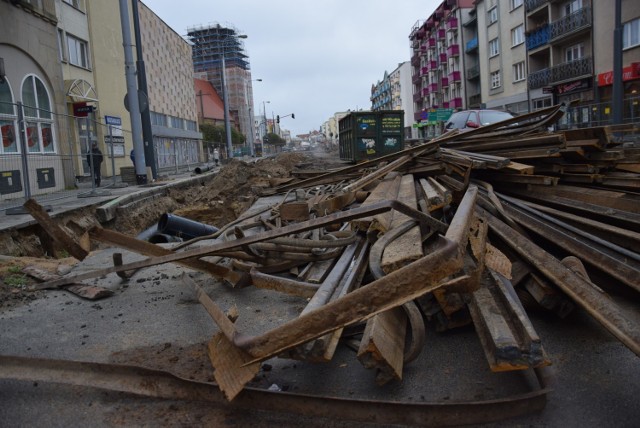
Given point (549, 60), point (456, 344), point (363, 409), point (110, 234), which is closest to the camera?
point (363, 409)

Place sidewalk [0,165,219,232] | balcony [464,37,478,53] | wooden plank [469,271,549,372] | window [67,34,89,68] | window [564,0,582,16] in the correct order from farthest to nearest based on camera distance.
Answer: balcony [464,37,478,53], window [564,0,582,16], window [67,34,89,68], sidewalk [0,165,219,232], wooden plank [469,271,549,372]

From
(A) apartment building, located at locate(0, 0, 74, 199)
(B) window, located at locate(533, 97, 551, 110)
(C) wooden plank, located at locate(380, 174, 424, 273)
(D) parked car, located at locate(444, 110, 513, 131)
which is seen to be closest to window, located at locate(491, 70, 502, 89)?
(B) window, located at locate(533, 97, 551, 110)

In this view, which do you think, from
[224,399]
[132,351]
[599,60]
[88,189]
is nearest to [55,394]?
[132,351]

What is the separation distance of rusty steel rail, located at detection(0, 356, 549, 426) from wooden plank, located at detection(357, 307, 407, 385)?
0.20 metres

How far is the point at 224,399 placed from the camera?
9.02 feet

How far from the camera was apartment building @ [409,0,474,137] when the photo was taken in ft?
186

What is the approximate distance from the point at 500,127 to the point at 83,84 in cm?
2251

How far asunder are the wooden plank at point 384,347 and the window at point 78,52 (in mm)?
27457

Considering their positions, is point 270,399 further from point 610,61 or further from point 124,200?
point 610,61

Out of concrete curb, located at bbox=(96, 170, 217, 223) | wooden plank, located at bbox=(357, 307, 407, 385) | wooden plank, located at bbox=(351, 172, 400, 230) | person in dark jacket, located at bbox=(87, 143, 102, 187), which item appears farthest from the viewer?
person in dark jacket, located at bbox=(87, 143, 102, 187)

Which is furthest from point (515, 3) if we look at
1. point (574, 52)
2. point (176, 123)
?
point (176, 123)

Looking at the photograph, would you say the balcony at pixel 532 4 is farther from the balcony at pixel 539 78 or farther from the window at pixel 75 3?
the window at pixel 75 3

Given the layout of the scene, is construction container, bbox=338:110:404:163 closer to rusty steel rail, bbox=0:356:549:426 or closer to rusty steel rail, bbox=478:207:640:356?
rusty steel rail, bbox=478:207:640:356

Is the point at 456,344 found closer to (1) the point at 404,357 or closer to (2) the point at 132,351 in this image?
(1) the point at 404,357
